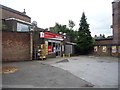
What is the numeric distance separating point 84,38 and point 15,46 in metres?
15.7

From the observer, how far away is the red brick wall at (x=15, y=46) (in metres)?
14.1

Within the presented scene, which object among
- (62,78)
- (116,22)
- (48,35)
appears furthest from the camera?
(116,22)

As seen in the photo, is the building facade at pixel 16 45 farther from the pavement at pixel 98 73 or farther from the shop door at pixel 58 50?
the shop door at pixel 58 50

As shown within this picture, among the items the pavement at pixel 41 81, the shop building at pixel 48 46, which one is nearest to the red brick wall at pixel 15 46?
the shop building at pixel 48 46

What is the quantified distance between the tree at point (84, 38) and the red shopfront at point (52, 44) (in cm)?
600

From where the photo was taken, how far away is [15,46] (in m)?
14.6

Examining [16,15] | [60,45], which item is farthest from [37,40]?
[16,15]

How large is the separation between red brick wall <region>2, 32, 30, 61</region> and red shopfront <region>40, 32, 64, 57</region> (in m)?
2.33

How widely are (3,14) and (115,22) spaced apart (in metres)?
23.3

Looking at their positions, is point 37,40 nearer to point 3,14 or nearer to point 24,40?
point 24,40

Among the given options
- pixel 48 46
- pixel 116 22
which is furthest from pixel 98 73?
pixel 116 22

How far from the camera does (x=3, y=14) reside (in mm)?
21656

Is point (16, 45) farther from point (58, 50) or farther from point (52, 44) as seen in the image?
point (58, 50)

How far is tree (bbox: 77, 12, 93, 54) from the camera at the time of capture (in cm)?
2586
